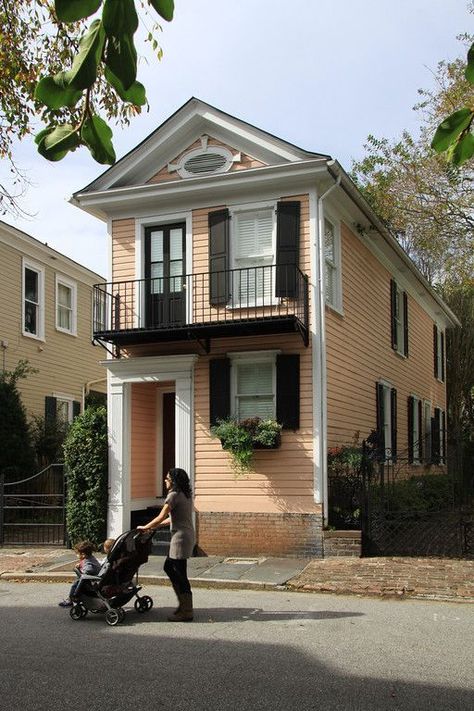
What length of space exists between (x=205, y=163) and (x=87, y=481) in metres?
6.18

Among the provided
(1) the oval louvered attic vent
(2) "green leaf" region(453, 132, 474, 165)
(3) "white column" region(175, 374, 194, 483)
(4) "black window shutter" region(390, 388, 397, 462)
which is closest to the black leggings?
(3) "white column" region(175, 374, 194, 483)

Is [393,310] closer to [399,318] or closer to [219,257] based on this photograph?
[399,318]

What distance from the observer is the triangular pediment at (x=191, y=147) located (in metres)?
13.3

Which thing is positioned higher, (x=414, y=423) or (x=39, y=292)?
(x=39, y=292)

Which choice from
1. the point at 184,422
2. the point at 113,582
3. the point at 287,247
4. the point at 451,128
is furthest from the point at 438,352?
the point at 451,128

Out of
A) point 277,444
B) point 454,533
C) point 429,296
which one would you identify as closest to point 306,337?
point 277,444

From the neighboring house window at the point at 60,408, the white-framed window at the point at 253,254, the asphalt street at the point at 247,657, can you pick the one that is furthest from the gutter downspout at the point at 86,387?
the asphalt street at the point at 247,657

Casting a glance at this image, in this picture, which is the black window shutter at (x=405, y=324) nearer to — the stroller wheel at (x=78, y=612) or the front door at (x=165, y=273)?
the front door at (x=165, y=273)

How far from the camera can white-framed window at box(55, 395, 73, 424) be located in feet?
73.3

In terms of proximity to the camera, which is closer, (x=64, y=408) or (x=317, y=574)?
(x=317, y=574)

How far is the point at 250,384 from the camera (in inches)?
525

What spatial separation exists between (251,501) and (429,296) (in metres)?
12.9

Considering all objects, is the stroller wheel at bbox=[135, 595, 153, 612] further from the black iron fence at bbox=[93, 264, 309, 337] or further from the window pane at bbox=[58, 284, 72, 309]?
the window pane at bbox=[58, 284, 72, 309]

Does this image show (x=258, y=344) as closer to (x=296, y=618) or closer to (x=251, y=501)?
(x=251, y=501)
